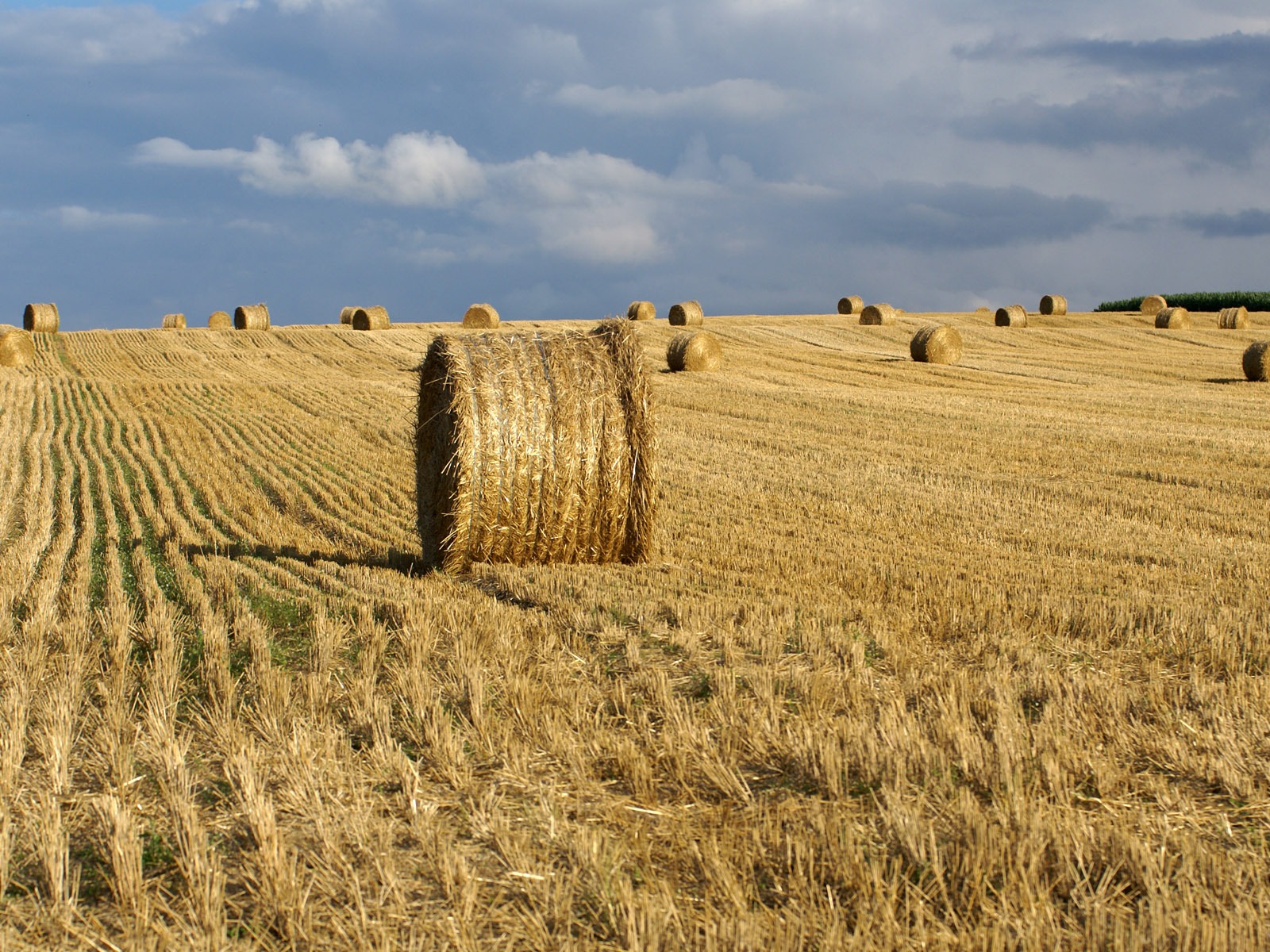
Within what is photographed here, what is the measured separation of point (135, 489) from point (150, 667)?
8.25 m

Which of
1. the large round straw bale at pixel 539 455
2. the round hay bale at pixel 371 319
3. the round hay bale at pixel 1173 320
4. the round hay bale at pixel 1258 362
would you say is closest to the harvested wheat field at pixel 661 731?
the large round straw bale at pixel 539 455

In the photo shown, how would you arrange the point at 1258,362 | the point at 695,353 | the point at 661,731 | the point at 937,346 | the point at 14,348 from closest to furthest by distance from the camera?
the point at 661,731, the point at 1258,362, the point at 695,353, the point at 937,346, the point at 14,348

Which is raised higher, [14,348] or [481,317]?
[481,317]

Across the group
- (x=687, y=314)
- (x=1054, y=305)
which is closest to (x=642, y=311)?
(x=687, y=314)

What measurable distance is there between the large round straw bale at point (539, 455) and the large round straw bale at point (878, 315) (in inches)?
1219

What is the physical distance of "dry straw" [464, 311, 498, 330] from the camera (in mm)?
36344

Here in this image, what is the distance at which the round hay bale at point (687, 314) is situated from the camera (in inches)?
1470

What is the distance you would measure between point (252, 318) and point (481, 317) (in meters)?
8.31

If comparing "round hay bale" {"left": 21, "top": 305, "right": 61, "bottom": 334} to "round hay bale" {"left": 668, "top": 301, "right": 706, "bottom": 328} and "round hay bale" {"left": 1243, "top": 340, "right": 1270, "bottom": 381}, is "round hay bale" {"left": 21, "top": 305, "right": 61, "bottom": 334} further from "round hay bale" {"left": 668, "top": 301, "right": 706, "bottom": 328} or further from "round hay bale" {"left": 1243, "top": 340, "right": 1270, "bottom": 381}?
"round hay bale" {"left": 1243, "top": 340, "right": 1270, "bottom": 381}

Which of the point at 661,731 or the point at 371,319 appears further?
the point at 371,319

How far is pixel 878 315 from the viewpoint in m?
38.2

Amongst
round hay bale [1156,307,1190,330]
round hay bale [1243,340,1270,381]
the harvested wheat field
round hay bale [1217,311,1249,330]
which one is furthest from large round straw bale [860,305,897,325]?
the harvested wheat field

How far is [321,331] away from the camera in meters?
35.7

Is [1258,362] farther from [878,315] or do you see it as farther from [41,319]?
[41,319]
